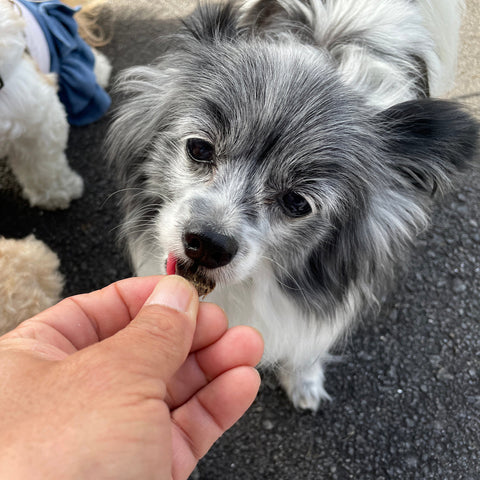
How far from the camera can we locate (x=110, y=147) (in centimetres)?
162

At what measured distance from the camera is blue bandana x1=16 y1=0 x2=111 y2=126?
2.03 metres

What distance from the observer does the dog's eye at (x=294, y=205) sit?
1254mm

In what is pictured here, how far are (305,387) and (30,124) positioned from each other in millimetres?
1599

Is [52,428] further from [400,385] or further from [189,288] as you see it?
[400,385]

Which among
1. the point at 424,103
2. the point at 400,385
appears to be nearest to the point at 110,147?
the point at 424,103

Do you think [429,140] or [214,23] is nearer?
[429,140]

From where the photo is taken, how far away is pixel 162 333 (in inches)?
33.2

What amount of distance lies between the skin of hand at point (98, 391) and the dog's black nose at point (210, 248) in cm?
15

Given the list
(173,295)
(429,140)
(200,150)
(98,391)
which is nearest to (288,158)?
(200,150)

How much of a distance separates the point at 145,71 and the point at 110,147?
299 millimetres

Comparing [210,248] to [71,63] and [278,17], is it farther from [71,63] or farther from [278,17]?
[71,63]

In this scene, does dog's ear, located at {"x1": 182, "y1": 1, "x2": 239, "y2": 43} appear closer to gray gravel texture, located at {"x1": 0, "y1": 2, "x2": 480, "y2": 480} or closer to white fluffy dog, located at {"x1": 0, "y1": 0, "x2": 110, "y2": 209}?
white fluffy dog, located at {"x1": 0, "y1": 0, "x2": 110, "y2": 209}

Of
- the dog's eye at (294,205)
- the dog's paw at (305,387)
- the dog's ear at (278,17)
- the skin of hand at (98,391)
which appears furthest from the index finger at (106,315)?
the dog's ear at (278,17)

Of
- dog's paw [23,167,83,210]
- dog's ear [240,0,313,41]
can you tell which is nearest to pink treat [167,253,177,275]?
dog's ear [240,0,313,41]
